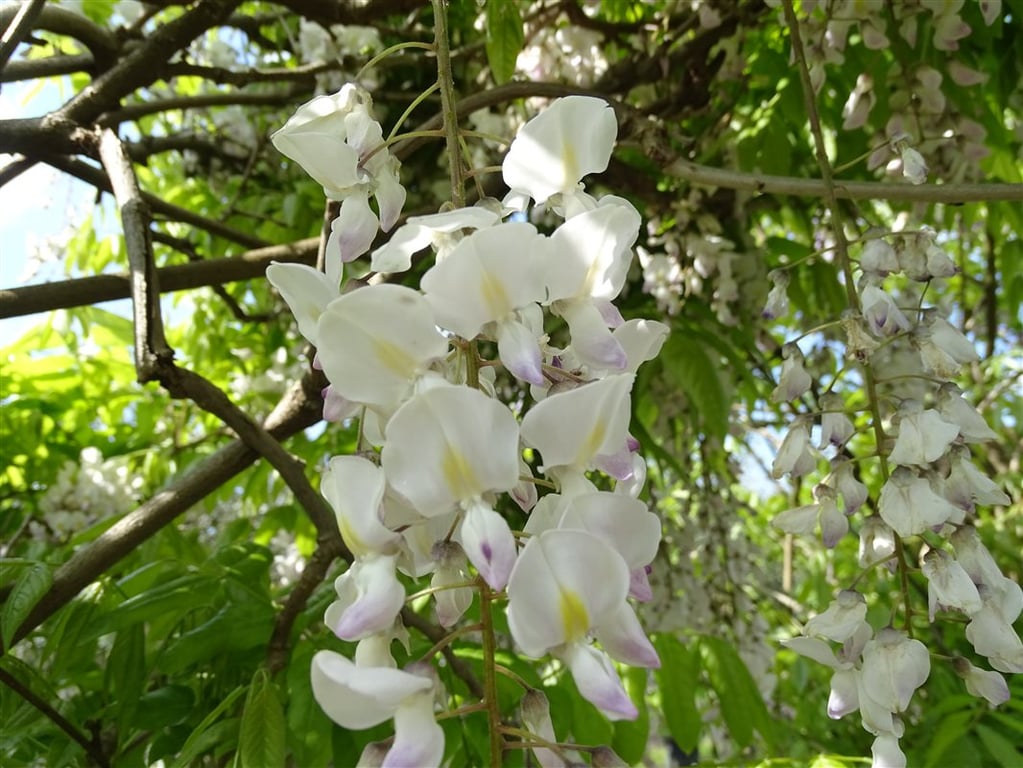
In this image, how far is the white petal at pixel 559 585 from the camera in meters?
0.42

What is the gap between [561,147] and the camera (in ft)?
1.77

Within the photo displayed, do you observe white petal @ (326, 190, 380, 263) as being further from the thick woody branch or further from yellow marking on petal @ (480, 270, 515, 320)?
the thick woody branch

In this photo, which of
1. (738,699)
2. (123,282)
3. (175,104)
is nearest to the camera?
(123,282)

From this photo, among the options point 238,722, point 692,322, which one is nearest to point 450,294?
point 238,722

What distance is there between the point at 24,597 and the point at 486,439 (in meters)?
0.58

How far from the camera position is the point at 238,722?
30.4 inches

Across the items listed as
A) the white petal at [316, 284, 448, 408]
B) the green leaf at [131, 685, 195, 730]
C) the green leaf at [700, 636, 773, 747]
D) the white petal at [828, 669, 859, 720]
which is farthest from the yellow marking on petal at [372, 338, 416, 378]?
the green leaf at [700, 636, 773, 747]

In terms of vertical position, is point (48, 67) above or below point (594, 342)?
above

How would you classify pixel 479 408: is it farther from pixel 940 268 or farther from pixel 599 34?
pixel 599 34

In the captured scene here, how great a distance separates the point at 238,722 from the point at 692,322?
110 cm

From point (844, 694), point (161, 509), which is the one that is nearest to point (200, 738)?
point (161, 509)

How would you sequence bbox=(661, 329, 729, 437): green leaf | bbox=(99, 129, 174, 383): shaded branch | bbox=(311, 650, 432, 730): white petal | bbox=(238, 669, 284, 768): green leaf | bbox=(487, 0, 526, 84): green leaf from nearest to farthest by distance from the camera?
bbox=(311, 650, 432, 730): white petal < bbox=(238, 669, 284, 768): green leaf < bbox=(99, 129, 174, 383): shaded branch < bbox=(487, 0, 526, 84): green leaf < bbox=(661, 329, 729, 437): green leaf

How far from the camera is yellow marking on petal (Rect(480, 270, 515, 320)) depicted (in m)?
0.47

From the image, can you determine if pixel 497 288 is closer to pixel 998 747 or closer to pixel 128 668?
pixel 128 668
